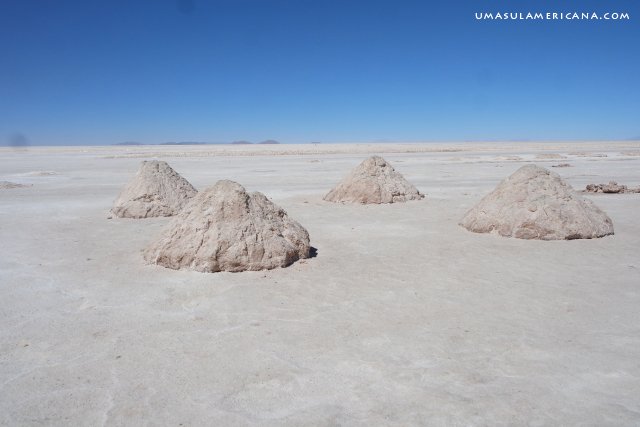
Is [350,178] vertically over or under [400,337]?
over

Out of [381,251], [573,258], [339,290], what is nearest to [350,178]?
[381,251]

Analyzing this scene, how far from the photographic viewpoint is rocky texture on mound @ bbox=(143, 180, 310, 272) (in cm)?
586

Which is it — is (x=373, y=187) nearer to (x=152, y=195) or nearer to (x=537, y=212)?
(x=537, y=212)

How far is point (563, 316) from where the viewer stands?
14.5ft

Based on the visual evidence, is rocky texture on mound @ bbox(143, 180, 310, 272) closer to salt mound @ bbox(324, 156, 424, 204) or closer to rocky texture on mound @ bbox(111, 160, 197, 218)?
rocky texture on mound @ bbox(111, 160, 197, 218)

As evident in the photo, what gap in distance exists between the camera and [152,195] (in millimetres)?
9961

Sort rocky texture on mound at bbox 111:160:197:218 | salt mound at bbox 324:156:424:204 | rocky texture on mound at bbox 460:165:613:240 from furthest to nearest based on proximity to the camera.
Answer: salt mound at bbox 324:156:424:204 < rocky texture on mound at bbox 111:160:197:218 < rocky texture on mound at bbox 460:165:613:240

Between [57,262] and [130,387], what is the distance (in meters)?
3.82

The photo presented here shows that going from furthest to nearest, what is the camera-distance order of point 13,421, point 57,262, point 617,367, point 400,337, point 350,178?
point 350,178 → point 57,262 → point 400,337 → point 617,367 → point 13,421

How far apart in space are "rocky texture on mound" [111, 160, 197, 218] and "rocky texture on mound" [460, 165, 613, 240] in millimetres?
5821

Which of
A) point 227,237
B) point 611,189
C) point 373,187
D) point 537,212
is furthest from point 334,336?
point 611,189

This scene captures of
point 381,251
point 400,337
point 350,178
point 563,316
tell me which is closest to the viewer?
point 400,337

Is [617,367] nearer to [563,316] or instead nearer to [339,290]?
[563,316]

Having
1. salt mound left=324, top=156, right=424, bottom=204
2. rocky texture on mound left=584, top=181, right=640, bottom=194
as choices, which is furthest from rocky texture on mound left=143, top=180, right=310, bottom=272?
rocky texture on mound left=584, top=181, right=640, bottom=194
